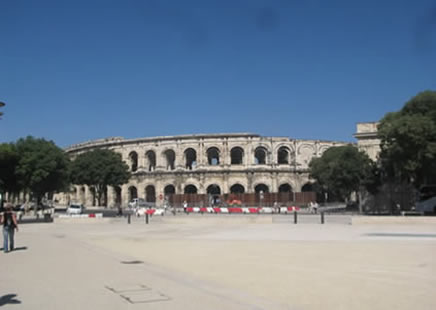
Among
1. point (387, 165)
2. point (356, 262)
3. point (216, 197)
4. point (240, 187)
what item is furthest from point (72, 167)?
point (356, 262)

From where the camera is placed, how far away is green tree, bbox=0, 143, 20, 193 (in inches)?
1538

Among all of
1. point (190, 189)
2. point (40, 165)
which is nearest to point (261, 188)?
point (190, 189)

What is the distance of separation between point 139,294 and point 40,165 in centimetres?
3598

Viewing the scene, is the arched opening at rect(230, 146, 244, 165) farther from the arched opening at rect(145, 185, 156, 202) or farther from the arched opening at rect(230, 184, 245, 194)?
the arched opening at rect(145, 185, 156, 202)

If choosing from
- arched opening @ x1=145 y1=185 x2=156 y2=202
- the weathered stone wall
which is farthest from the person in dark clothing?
arched opening @ x1=145 y1=185 x2=156 y2=202


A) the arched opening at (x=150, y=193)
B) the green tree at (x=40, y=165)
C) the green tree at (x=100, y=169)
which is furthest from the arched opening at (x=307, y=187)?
the green tree at (x=40, y=165)

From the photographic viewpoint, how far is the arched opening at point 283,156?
5550 cm

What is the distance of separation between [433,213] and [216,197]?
76.0 ft

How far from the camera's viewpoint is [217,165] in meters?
54.8

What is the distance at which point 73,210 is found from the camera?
132 feet

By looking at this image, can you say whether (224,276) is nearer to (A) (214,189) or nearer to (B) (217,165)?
(B) (217,165)

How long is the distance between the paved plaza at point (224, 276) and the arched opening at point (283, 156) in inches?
1599

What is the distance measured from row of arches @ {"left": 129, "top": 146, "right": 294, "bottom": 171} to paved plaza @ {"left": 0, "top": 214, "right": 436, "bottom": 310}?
40.0m

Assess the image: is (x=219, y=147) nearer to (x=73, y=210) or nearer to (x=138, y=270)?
(x=73, y=210)
